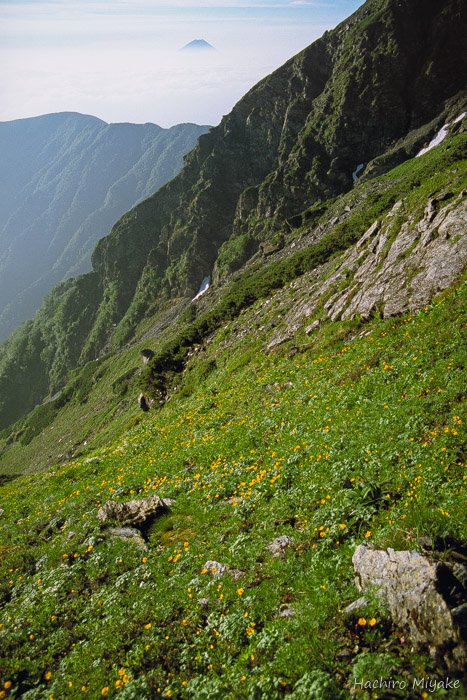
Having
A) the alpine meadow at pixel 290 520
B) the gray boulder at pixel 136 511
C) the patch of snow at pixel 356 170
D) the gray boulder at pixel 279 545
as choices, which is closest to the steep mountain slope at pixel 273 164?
the patch of snow at pixel 356 170

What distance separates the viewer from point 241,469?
9.94 meters

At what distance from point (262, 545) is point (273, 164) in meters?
122

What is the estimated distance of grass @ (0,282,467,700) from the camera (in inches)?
191

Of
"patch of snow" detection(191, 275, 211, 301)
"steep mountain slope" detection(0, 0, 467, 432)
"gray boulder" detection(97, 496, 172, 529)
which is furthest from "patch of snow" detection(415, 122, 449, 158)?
"gray boulder" detection(97, 496, 172, 529)

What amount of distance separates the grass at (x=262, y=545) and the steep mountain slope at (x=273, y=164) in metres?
51.7

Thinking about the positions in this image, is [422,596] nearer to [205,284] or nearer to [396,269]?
[396,269]

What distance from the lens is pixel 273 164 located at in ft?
365

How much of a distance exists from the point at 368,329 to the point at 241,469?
9009 mm

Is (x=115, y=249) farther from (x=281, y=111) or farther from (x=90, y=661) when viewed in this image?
(x=90, y=661)

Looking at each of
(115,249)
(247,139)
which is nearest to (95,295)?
(115,249)

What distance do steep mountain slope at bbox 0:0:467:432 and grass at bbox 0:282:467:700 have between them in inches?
2033

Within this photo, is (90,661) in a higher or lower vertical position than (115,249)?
lower

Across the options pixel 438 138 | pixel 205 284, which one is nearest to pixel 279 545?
pixel 438 138

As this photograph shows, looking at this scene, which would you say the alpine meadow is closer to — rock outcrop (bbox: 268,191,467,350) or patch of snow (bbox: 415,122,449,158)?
rock outcrop (bbox: 268,191,467,350)
